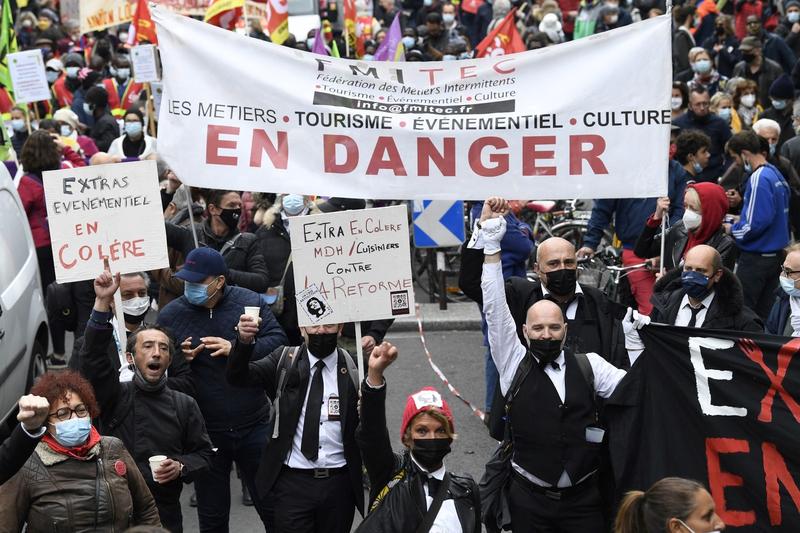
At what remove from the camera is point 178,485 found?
5.86 meters

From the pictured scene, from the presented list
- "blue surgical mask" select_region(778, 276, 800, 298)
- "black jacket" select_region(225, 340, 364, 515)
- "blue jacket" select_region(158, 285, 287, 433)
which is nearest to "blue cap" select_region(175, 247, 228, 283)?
"blue jacket" select_region(158, 285, 287, 433)

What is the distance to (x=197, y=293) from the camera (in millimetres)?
6703

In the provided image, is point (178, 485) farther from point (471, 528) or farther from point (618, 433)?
point (618, 433)

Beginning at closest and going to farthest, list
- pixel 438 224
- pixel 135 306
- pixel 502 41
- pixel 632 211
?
pixel 135 306 → pixel 632 211 → pixel 438 224 → pixel 502 41

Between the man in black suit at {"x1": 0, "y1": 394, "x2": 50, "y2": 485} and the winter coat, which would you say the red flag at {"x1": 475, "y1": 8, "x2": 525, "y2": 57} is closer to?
the winter coat

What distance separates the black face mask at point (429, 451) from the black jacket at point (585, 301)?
1122mm

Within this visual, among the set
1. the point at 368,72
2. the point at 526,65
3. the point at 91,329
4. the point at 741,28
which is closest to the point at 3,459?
the point at 91,329

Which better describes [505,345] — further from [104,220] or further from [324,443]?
[104,220]

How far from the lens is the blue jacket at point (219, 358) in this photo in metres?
6.70

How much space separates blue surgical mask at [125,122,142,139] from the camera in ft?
43.9

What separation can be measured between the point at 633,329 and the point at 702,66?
35.2ft

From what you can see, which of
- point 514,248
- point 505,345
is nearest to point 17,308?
point 514,248

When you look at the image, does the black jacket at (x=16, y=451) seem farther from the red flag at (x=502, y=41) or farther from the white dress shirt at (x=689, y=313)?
the red flag at (x=502, y=41)

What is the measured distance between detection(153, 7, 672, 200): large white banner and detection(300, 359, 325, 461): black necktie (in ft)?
4.09
